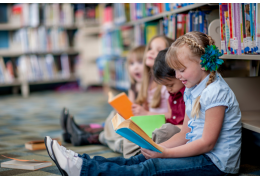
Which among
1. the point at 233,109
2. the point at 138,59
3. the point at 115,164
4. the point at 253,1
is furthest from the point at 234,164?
the point at 138,59

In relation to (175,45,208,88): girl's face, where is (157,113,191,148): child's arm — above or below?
below

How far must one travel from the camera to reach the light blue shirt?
3.17 ft

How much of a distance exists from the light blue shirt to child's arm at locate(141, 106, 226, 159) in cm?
2

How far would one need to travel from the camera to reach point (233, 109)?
994 millimetres

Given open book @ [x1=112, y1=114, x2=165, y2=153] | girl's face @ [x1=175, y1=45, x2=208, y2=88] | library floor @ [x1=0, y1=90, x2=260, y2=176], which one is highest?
girl's face @ [x1=175, y1=45, x2=208, y2=88]

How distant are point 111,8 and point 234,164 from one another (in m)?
2.97

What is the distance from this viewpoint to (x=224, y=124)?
3.26 feet

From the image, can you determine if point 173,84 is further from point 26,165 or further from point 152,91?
point 26,165

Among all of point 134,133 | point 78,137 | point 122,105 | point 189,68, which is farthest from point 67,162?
point 78,137

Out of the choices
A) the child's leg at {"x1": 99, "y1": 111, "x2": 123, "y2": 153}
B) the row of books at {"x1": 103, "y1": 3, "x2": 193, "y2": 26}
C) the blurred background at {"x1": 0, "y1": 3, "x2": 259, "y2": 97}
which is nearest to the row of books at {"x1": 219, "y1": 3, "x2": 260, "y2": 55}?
the row of books at {"x1": 103, "y1": 3, "x2": 193, "y2": 26}

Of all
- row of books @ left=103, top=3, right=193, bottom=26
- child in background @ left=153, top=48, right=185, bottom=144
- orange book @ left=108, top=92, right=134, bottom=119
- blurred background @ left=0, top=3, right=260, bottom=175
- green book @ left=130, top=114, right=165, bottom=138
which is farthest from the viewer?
row of books @ left=103, top=3, right=193, bottom=26

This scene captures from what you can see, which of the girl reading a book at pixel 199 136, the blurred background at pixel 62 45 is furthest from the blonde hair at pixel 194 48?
the blurred background at pixel 62 45

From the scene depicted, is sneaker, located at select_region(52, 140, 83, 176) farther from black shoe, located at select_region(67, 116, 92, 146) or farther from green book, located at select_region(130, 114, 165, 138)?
black shoe, located at select_region(67, 116, 92, 146)

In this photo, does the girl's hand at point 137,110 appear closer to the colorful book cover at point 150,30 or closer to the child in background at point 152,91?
the child in background at point 152,91
